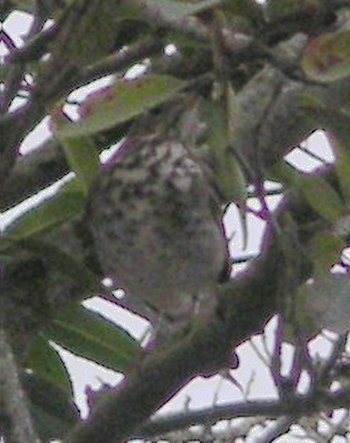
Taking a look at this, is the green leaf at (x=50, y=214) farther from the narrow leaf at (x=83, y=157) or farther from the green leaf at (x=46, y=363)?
the green leaf at (x=46, y=363)

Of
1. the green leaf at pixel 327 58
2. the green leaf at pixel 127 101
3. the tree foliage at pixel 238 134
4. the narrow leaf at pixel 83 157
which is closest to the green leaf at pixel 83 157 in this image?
the narrow leaf at pixel 83 157

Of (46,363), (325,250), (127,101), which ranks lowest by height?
(325,250)

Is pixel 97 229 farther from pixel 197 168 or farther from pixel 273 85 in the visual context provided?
pixel 273 85

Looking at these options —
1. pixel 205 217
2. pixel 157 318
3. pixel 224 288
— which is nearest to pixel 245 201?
pixel 224 288

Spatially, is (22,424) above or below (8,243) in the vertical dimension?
below

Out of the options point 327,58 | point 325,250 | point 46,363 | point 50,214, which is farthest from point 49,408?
point 327,58

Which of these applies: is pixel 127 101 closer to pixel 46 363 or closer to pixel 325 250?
pixel 325 250
